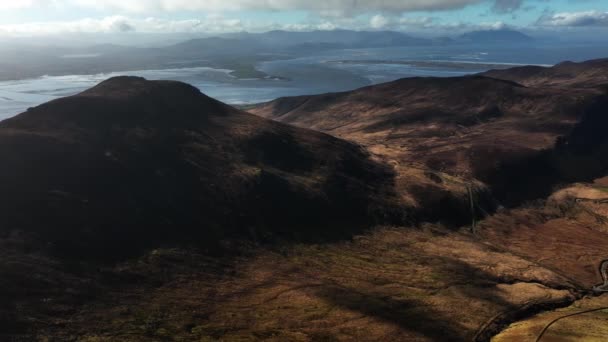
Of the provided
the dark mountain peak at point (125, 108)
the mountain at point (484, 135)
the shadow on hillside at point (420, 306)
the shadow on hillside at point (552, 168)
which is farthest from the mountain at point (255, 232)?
the mountain at point (484, 135)

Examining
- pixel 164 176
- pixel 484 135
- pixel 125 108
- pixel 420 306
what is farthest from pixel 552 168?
pixel 125 108

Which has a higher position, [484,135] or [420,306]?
[484,135]

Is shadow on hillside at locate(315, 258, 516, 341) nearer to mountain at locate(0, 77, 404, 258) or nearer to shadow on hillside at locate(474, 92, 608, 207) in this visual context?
mountain at locate(0, 77, 404, 258)

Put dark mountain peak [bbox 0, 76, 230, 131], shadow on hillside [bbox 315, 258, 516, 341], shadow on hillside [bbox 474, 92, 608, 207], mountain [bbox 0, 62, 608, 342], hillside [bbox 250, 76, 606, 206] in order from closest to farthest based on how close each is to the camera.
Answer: mountain [bbox 0, 62, 608, 342] < shadow on hillside [bbox 315, 258, 516, 341] < dark mountain peak [bbox 0, 76, 230, 131] < shadow on hillside [bbox 474, 92, 608, 207] < hillside [bbox 250, 76, 606, 206]

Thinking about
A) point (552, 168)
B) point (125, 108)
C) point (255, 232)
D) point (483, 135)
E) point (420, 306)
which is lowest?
point (420, 306)

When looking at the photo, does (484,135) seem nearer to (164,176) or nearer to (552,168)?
(552,168)

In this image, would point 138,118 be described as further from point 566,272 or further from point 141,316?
point 566,272

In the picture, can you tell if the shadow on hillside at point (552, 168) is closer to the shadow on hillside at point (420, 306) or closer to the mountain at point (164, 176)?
the mountain at point (164, 176)

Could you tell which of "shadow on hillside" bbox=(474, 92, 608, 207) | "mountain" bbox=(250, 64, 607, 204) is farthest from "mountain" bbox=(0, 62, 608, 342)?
"mountain" bbox=(250, 64, 607, 204)

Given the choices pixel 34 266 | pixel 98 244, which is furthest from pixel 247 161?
pixel 34 266
